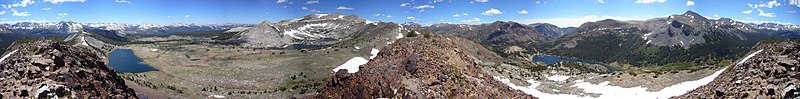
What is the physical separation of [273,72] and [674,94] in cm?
5827

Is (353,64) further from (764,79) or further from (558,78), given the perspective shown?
(764,79)

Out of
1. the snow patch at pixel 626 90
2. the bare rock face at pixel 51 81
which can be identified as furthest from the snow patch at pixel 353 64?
the bare rock face at pixel 51 81

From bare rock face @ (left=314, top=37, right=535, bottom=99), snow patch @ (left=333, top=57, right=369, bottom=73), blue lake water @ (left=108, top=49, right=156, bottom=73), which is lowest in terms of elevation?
blue lake water @ (left=108, top=49, right=156, bottom=73)

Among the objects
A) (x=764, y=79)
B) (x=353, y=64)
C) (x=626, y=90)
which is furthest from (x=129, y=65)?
(x=764, y=79)

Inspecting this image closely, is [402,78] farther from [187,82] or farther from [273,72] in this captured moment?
[273,72]

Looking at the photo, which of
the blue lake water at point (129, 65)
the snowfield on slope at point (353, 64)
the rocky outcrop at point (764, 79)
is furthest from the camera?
the blue lake water at point (129, 65)

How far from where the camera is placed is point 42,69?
30531 millimetres

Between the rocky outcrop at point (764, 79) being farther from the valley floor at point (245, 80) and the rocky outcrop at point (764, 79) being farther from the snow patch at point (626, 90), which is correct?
the valley floor at point (245, 80)

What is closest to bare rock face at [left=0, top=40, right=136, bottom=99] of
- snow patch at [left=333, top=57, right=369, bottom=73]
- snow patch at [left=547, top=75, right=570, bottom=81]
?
snow patch at [left=547, top=75, right=570, bottom=81]

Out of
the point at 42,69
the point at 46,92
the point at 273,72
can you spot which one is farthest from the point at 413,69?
the point at 273,72

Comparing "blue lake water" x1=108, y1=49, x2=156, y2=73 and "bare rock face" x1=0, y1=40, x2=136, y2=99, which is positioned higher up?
"bare rock face" x1=0, y1=40, x2=136, y2=99

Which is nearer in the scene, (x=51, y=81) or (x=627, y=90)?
(x=51, y=81)

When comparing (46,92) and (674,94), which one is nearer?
(46,92)

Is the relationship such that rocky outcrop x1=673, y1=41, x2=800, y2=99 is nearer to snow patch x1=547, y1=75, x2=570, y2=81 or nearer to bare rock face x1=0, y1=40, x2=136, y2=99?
snow patch x1=547, y1=75, x2=570, y2=81
